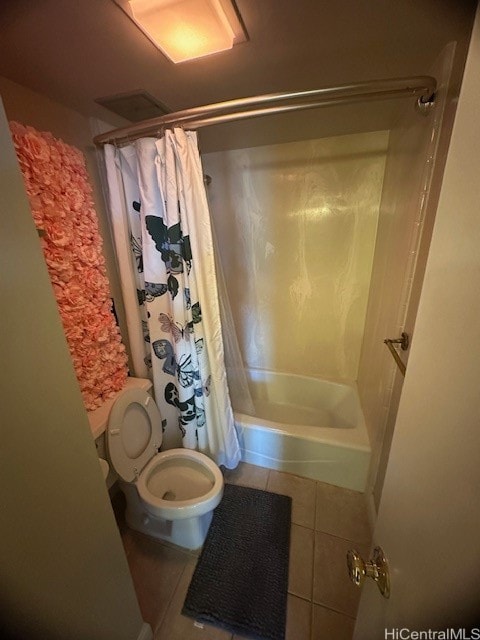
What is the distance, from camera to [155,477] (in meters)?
1.34

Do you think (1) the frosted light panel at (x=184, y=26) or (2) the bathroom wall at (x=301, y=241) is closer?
(1) the frosted light panel at (x=184, y=26)

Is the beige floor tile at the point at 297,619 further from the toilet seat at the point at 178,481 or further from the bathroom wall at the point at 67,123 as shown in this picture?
the bathroom wall at the point at 67,123

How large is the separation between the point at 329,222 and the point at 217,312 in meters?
1.16

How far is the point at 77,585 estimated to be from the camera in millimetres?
626

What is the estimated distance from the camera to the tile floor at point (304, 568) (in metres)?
1.03

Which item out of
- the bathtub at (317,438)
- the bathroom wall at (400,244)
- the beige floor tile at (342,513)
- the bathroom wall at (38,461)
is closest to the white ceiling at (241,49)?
the bathroom wall at (400,244)

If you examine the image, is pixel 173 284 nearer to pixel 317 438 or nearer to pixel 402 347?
pixel 402 347

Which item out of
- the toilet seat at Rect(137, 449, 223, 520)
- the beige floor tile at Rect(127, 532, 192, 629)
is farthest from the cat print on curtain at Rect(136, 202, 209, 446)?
the beige floor tile at Rect(127, 532, 192, 629)

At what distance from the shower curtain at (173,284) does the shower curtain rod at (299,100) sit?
61 mm

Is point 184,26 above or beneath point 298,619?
above

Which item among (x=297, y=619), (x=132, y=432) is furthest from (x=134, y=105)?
(x=297, y=619)

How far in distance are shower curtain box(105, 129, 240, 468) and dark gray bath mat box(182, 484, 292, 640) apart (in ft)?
0.99

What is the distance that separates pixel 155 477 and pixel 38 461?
1.02 metres

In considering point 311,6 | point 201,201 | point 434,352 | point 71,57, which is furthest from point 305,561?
point 71,57
